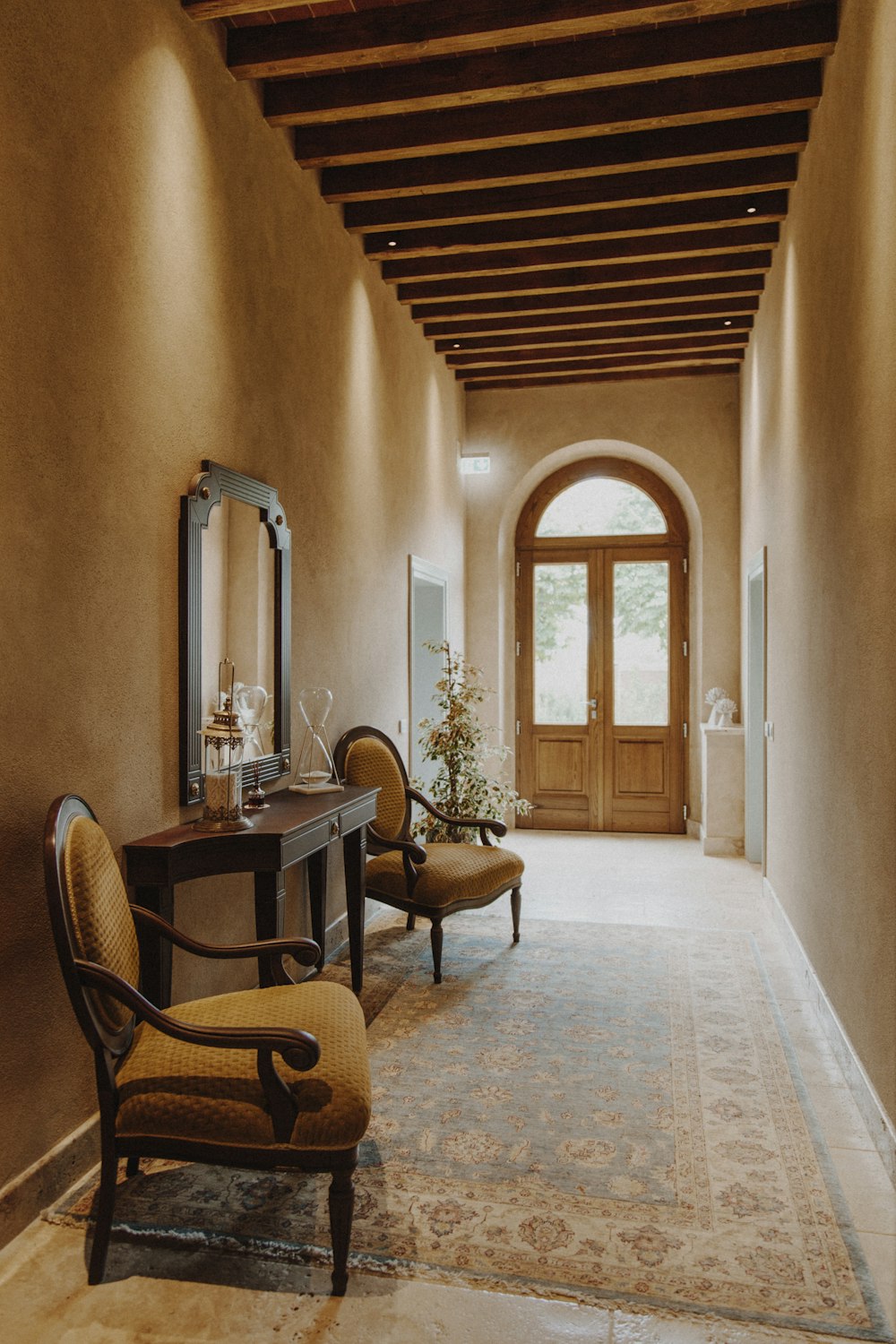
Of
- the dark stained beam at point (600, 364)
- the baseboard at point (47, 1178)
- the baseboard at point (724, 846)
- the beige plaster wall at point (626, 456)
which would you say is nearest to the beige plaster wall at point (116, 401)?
the baseboard at point (47, 1178)

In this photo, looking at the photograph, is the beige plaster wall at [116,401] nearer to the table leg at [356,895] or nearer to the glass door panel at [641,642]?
the table leg at [356,895]

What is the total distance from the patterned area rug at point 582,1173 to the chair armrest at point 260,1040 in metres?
0.42

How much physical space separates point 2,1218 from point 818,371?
12.9ft

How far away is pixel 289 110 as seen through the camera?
3646mm

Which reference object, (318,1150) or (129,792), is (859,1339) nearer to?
(318,1150)

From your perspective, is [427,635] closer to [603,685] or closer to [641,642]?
[603,685]

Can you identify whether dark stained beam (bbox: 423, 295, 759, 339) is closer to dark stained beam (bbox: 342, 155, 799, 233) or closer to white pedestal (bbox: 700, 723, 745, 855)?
dark stained beam (bbox: 342, 155, 799, 233)

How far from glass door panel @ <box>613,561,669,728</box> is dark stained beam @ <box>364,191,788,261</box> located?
10.6ft

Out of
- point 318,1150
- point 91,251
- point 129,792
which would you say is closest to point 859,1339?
point 318,1150

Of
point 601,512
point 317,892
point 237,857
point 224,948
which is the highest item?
point 601,512

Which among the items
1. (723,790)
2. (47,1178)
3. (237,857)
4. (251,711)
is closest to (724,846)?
(723,790)

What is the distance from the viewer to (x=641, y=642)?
7.61m

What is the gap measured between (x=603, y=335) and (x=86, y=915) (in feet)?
17.7

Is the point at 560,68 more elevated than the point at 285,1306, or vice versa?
the point at 560,68
